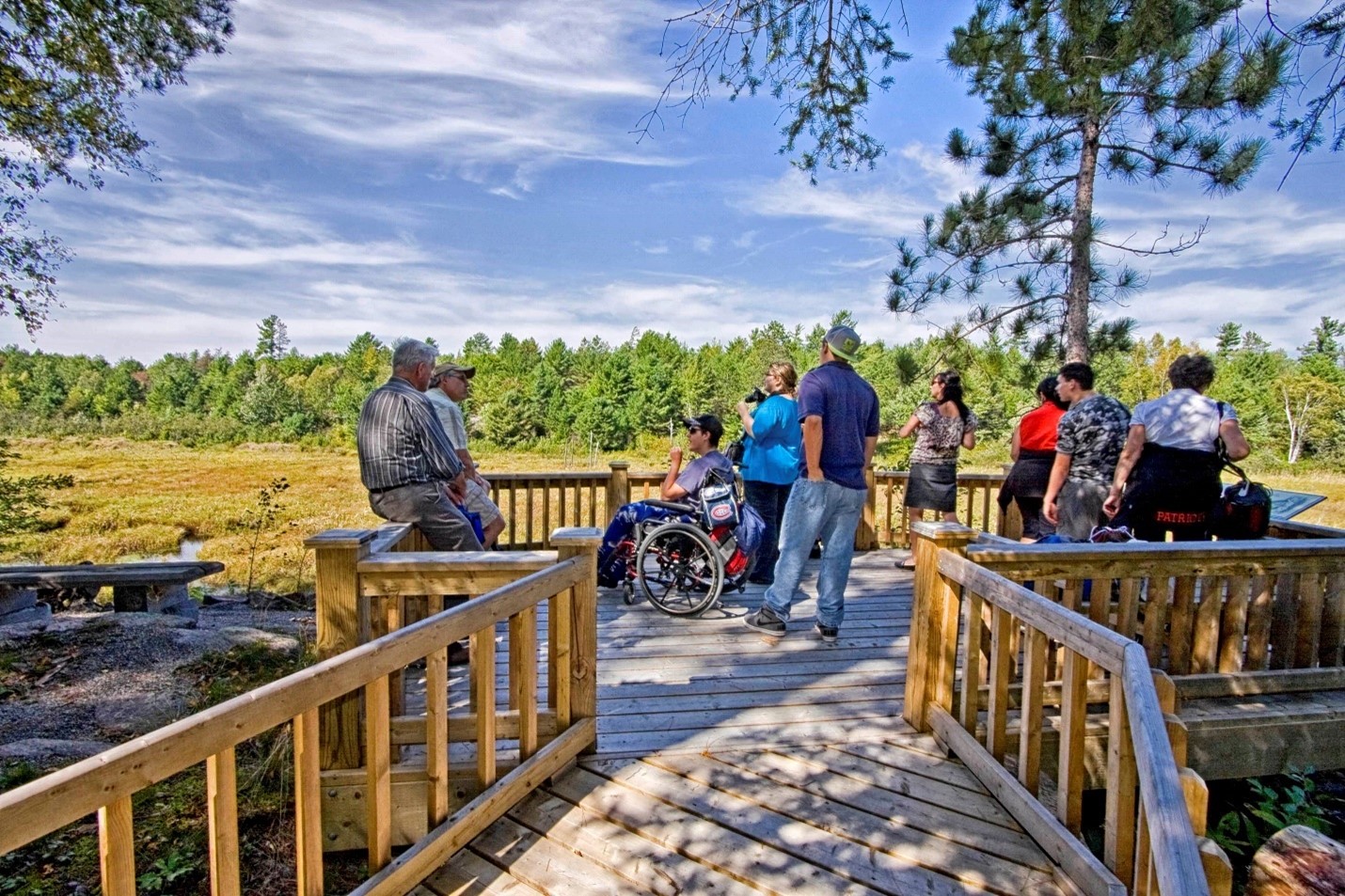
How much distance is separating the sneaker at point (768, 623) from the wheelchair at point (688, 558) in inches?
14.6

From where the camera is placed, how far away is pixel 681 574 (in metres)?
4.21

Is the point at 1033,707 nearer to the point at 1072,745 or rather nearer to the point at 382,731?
the point at 1072,745

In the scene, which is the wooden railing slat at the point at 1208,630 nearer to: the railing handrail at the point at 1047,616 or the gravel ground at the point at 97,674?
the railing handrail at the point at 1047,616

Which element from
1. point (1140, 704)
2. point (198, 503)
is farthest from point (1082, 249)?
point (198, 503)

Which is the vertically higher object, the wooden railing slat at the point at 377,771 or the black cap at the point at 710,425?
the black cap at the point at 710,425

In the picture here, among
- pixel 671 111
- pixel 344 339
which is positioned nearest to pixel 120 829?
pixel 671 111

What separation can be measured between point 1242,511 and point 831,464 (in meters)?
2.26

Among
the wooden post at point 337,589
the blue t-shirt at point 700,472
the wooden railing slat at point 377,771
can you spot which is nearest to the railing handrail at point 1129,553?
the blue t-shirt at point 700,472

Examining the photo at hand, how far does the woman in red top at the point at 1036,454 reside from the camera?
4.31m

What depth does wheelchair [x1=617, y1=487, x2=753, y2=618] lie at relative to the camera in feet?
13.3

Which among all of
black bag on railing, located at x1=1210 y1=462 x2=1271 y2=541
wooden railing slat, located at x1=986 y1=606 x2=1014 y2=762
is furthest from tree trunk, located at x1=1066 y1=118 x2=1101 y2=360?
wooden railing slat, located at x1=986 y1=606 x2=1014 y2=762

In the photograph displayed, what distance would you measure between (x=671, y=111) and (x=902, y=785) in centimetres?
298

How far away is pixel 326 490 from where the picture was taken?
25547mm

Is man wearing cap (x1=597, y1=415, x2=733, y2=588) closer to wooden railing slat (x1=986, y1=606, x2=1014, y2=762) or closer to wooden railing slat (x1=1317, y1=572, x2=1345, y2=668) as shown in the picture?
wooden railing slat (x1=986, y1=606, x2=1014, y2=762)
